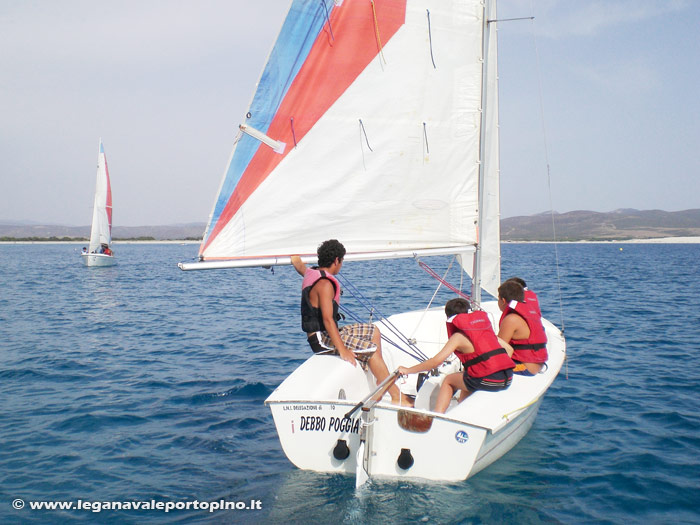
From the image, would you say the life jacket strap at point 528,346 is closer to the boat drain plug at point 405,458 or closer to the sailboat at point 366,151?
the sailboat at point 366,151

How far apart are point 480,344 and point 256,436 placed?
3.47 meters

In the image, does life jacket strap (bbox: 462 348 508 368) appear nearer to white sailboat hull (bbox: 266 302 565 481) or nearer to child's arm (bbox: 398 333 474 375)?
child's arm (bbox: 398 333 474 375)

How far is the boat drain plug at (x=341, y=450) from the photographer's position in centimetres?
530

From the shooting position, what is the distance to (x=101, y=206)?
143ft

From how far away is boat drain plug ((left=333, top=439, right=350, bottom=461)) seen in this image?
5.30m

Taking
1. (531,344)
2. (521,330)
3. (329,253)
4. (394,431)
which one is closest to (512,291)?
(521,330)

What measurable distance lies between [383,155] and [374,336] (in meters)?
2.57

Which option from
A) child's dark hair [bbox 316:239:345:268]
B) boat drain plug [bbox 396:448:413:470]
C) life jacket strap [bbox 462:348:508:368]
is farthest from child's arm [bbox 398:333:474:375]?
child's dark hair [bbox 316:239:345:268]

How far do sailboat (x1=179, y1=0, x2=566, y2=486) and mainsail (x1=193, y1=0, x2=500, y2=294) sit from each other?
15 mm

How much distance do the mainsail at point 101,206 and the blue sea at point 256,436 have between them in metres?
29.5

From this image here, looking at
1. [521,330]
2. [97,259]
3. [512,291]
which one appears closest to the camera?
[512,291]

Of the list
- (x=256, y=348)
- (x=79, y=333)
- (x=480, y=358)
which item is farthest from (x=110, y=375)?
(x=480, y=358)

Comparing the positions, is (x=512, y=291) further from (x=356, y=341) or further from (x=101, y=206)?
(x=101, y=206)

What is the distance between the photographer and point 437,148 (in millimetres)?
7711
